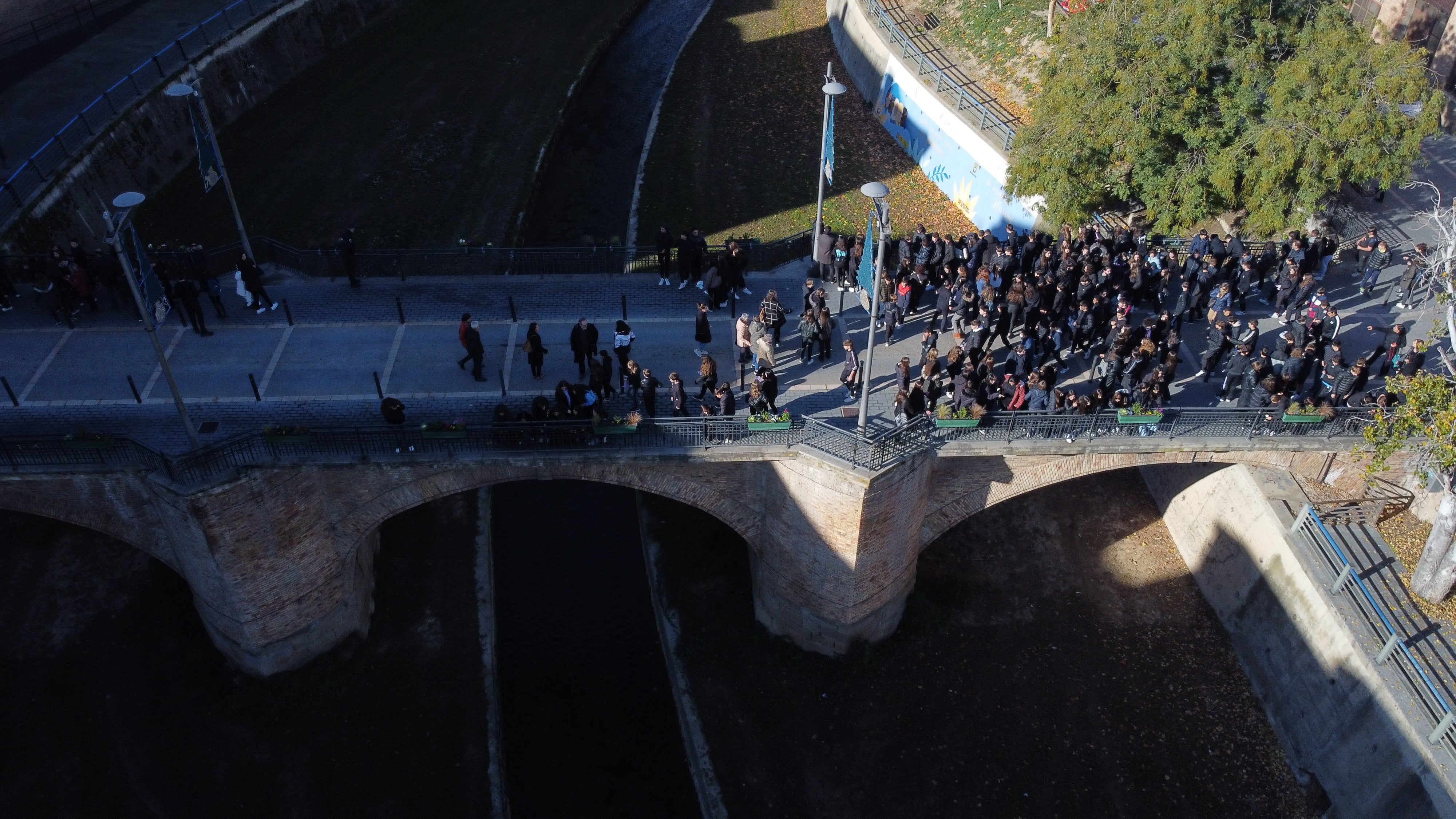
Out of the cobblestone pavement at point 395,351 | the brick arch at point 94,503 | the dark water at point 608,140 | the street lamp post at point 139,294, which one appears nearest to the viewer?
the street lamp post at point 139,294

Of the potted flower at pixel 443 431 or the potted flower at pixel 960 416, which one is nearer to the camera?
the potted flower at pixel 443 431

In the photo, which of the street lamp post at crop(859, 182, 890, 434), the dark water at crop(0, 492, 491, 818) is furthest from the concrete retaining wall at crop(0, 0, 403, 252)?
Result: the street lamp post at crop(859, 182, 890, 434)

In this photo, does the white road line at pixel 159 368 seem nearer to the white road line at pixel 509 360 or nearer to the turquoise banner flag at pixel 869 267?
the white road line at pixel 509 360

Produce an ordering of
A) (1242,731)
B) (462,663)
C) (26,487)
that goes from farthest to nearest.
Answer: (462,663)
(1242,731)
(26,487)

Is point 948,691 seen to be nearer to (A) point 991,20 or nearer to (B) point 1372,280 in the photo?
(B) point 1372,280

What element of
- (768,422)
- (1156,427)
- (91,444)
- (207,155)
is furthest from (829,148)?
(91,444)

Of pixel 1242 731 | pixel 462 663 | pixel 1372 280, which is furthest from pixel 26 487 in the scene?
pixel 1372 280

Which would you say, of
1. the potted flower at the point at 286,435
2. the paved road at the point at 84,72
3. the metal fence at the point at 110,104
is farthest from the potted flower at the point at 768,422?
the paved road at the point at 84,72
